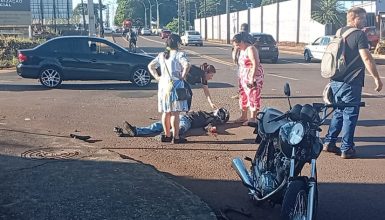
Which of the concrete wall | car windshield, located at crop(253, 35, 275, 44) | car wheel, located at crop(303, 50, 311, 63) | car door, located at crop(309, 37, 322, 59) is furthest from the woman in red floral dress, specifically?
the concrete wall

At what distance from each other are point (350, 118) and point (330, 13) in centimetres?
4278

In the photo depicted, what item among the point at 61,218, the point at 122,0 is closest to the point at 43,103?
the point at 61,218

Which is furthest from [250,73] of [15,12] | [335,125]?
[15,12]

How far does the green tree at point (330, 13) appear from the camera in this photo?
4774 centimetres

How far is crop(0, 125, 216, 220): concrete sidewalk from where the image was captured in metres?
5.15

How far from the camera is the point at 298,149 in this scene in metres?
4.49

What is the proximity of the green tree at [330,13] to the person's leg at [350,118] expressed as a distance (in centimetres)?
4195

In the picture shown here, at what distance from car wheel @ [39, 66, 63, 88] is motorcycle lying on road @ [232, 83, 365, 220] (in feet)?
40.6

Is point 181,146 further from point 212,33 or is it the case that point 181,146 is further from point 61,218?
point 212,33

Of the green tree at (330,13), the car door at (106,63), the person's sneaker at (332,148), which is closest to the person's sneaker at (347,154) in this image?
the person's sneaker at (332,148)

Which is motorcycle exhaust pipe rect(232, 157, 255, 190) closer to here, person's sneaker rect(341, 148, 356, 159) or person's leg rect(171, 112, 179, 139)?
person's sneaker rect(341, 148, 356, 159)

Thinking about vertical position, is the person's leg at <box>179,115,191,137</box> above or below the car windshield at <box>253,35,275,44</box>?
below

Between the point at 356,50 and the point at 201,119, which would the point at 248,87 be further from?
the point at 356,50

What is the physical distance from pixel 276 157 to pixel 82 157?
3395mm
